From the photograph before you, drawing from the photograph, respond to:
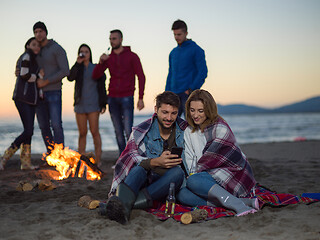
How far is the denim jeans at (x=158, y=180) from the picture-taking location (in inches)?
129

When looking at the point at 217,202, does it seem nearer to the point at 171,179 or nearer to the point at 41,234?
the point at 171,179

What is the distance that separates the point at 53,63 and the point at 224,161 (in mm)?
3587

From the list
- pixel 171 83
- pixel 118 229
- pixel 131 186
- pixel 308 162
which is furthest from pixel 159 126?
pixel 308 162

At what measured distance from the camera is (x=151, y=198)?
3361 millimetres

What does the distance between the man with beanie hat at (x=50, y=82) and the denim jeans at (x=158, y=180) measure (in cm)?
276

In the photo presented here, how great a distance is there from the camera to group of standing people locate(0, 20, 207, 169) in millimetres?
5508

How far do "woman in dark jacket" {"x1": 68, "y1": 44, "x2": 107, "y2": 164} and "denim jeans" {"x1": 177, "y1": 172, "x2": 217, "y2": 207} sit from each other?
304 centimetres

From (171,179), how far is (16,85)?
3517mm

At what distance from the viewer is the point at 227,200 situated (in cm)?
322

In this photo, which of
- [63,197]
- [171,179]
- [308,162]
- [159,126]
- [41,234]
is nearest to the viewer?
[41,234]

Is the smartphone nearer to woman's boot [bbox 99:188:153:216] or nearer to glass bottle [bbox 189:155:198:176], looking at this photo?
glass bottle [bbox 189:155:198:176]

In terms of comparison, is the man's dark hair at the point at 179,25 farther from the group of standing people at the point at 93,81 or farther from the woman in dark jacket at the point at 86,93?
the woman in dark jacket at the point at 86,93

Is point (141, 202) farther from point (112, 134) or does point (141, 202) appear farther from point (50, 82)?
point (112, 134)

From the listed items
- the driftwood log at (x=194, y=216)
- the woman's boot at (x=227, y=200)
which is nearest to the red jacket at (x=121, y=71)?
the woman's boot at (x=227, y=200)
